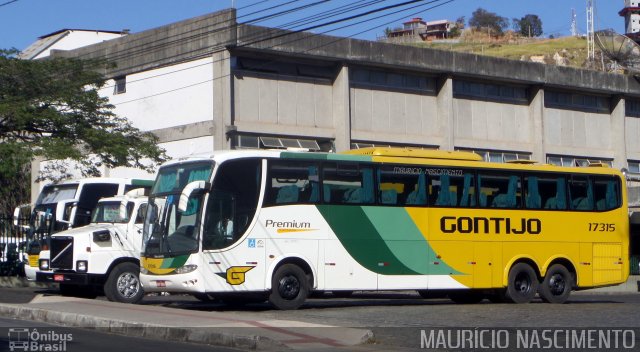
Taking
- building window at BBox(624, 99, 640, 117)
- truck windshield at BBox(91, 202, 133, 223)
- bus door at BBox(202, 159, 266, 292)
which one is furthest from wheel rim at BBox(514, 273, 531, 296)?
building window at BBox(624, 99, 640, 117)

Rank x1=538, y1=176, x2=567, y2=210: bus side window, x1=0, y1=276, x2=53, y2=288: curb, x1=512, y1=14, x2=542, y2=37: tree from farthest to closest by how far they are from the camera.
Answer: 1. x1=512, y1=14, x2=542, y2=37: tree
2. x1=0, y1=276, x2=53, y2=288: curb
3. x1=538, y1=176, x2=567, y2=210: bus side window

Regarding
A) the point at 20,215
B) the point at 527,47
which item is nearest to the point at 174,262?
the point at 20,215

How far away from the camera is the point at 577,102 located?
47188mm

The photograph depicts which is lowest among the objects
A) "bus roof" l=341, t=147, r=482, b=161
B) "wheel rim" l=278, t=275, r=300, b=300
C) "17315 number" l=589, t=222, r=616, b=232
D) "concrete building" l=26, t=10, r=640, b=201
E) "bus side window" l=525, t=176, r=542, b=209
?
"wheel rim" l=278, t=275, r=300, b=300

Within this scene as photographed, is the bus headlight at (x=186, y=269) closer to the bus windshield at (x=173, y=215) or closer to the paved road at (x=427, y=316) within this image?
the bus windshield at (x=173, y=215)

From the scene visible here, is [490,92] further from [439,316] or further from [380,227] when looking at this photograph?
[439,316]

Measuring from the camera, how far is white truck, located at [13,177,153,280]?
82.2ft

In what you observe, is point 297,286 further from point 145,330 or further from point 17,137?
point 17,137

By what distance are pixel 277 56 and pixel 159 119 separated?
215 inches

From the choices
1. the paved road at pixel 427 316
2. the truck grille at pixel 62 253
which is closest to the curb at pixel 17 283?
the paved road at pixel 427 316

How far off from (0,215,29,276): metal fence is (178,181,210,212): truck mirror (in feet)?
42.2

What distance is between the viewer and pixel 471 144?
42.9 meters

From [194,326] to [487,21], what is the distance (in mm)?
160210

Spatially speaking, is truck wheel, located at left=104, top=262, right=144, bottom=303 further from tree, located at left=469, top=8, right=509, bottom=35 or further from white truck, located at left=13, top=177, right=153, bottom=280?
tree, located at left=469, top=8, right=509, bottom=35
